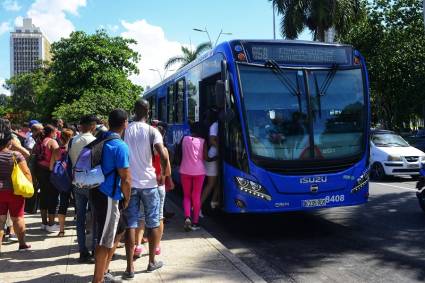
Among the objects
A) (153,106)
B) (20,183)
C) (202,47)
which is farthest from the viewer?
(202,47)

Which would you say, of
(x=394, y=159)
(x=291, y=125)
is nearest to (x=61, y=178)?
(x=291, y=125)

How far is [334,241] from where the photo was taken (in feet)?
24.4

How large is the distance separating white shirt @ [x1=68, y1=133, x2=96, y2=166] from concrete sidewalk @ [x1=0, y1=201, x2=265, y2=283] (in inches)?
51.0

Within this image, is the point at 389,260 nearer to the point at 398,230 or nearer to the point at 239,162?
the point at 398,230

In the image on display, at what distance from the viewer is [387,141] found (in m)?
16.2

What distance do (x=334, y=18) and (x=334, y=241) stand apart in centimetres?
1978

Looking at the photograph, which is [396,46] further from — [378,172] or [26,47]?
[26,47]

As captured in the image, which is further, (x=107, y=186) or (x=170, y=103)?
(x=170, y=103)

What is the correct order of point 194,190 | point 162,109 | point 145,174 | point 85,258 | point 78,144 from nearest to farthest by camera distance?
point 145,174 < point 85,258 < point 78,144 < point 194,190 < point 162,109

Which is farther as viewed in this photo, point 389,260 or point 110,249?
point 389,260

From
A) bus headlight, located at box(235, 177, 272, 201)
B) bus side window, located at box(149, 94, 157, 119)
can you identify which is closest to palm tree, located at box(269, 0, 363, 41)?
bus side window, located at box(149, 94, 157, 119)

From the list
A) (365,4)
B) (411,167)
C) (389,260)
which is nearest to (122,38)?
(365,4)

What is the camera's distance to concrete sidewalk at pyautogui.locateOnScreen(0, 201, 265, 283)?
537 centimetres

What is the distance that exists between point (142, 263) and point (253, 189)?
2173 millimetres
